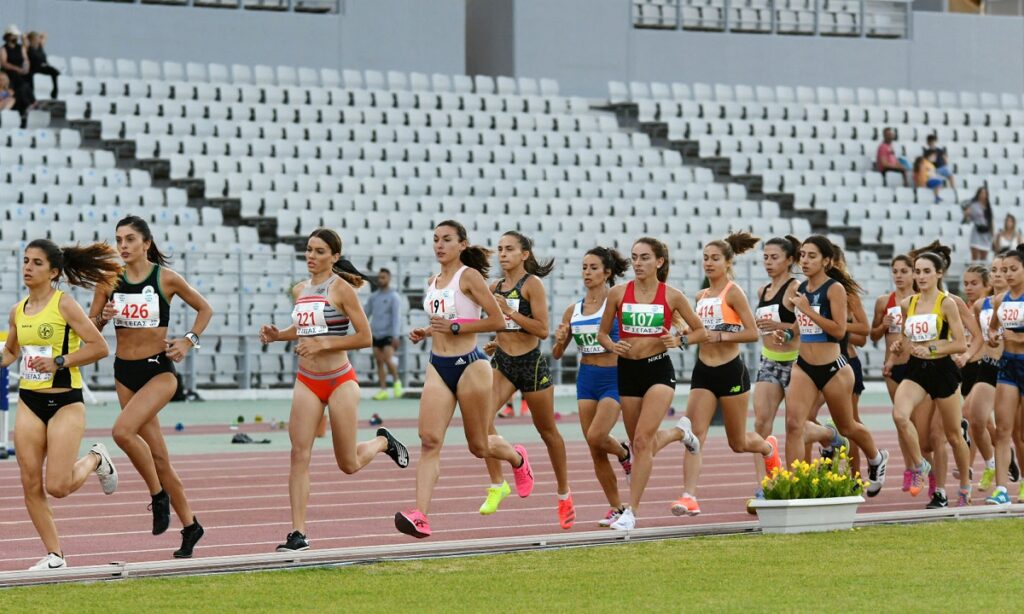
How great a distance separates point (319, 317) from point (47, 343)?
5.08 feet

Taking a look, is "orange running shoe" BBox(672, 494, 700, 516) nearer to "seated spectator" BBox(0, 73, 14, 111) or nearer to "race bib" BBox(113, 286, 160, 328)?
"race bib" BBox(113, 286, 160, 328)

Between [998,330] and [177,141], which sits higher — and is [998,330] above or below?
below

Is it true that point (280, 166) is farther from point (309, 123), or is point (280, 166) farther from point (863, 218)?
point (863, 218)

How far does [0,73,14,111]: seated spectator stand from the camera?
1074 inches

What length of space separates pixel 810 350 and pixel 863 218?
2119cm

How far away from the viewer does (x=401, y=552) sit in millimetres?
9141

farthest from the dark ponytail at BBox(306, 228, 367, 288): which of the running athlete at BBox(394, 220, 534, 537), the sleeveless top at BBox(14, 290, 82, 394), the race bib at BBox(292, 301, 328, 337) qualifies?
the sleeveless top at BBox(14, 290, 82, 394)

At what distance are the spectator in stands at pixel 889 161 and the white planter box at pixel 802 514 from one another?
24.7 metres

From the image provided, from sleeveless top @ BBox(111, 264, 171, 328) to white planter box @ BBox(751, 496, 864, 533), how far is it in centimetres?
378

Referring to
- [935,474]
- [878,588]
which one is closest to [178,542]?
[878,588]

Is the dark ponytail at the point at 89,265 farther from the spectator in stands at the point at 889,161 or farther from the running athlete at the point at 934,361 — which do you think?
the spectator in stands at the point at 889,161

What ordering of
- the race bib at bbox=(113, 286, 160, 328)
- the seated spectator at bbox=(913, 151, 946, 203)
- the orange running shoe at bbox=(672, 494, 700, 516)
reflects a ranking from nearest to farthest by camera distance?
the race bib at bbox=(113, 286, 160, 328) < the orange running shoe at bbox=(672, 494, 700, 516) < the seated spectator at bbox=(913, 151, 946, 203)

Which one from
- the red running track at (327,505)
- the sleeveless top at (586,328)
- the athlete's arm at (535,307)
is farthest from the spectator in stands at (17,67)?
the athlete's arm at (535,307)

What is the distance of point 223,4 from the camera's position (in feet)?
106
